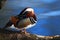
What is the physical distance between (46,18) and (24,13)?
0.25 meters

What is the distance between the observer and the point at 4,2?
1.95 m

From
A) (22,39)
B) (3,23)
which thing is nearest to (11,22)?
(3,23)

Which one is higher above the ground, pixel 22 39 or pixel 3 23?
pixel 3 23

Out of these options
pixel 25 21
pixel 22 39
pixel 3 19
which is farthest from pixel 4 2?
pixel 22 39

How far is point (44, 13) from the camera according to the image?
192cm

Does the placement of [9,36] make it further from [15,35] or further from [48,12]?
[48,12]

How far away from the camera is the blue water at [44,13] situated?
6.25 ft

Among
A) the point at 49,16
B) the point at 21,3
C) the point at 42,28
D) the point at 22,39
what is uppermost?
the point at 21,3

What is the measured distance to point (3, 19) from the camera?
1967 mm

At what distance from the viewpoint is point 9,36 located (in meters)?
1.97

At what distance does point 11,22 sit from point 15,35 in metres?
0.15

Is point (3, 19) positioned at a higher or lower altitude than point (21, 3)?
lower

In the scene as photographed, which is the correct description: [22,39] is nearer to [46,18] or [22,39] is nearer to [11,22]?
[11,22]

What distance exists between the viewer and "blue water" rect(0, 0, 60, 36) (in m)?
1.91
